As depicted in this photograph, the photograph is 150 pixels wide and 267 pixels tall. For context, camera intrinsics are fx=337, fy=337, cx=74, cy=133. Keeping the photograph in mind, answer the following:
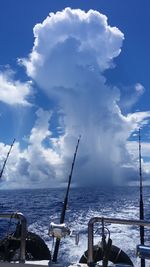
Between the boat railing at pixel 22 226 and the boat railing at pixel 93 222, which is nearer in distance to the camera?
the boat railing at pixel 93 222

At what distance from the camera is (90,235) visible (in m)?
4.08

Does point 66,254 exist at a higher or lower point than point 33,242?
lower

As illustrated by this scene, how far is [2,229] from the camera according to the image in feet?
Result: 65.1

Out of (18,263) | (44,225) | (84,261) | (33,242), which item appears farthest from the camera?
(44,225)

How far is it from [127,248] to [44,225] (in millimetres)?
7189

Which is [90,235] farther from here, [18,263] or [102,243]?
[18,263]

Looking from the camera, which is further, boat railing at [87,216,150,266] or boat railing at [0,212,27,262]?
boat railing at [0,212,27,262]

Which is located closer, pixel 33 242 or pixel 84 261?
pixel 84 261

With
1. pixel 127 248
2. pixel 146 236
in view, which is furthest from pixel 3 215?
pixel 146 236

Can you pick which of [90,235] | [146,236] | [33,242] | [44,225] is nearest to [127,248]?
[146,236]

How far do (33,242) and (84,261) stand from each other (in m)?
0.86

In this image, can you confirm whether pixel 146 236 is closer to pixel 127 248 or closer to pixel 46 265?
pixel 127 248

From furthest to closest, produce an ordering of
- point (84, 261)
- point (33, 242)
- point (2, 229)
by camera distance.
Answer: point (2, 229) < point (33, 242) < point (84, 261)

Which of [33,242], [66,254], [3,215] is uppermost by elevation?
[3,215]
